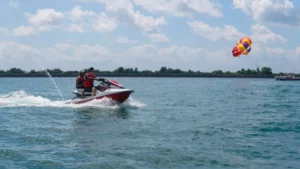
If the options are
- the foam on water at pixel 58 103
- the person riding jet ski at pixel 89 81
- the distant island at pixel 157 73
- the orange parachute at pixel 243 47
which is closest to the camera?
the foam on water at pixel 58 103

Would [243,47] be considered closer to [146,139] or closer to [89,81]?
[89,81]

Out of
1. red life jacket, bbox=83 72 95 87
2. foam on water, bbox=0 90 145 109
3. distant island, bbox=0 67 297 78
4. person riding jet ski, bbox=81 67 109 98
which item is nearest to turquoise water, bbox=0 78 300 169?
foam on water, bbox=0 90 145 109

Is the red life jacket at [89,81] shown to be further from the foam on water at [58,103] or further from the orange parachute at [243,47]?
the orange parachute at [243,47]

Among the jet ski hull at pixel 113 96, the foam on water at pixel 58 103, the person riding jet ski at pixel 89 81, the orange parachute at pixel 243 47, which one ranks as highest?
the orange parachute at pixel 243 47

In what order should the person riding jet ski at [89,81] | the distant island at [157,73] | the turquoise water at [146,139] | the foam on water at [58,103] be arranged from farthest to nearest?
1. the distant island at [157,73]
2. the person riding jet ski at [89,81]
3. the foam on water at [58,103]
4. the turquoise water at [146,139]

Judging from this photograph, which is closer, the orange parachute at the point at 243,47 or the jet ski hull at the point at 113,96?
the jet ski hull at the point at 113,96

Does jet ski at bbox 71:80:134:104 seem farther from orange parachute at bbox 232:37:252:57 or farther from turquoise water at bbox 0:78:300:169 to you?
orange parachute at bbox 232:37:252:57

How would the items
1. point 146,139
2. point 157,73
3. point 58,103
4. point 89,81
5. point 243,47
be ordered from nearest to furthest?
point 146,139 → point 89,81 → point 58,103 → point 243,47 → point 157,73

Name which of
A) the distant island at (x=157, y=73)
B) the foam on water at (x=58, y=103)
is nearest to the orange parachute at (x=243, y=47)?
the foam on water at (x=58, y=103)

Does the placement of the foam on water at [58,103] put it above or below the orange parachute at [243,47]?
below

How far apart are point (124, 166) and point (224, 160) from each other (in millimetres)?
2430

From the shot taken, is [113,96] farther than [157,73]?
No

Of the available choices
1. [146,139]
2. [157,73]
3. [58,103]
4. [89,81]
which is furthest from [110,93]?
[157,73]

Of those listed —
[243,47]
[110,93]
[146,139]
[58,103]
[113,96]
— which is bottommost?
[146,139]
